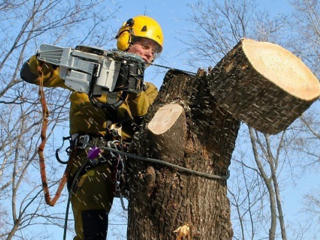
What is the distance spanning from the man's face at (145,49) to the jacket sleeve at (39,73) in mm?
561

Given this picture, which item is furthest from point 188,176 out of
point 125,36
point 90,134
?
point 125,36

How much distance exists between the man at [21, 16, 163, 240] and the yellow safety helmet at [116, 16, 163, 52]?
1.28 ft

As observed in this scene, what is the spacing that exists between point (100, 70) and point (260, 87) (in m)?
0.96

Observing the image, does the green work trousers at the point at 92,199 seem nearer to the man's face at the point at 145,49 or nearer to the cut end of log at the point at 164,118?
the cut end of log at the point at 164,118

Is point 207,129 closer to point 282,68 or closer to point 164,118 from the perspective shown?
point 164,118

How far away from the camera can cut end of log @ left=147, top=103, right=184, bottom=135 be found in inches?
93.9

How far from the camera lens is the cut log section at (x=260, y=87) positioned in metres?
2.27

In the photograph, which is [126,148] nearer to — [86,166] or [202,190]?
[86,166]

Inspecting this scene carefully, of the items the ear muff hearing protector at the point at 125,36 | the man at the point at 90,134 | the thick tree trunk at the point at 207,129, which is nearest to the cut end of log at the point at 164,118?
the thick tree trunk at the point at 207,129

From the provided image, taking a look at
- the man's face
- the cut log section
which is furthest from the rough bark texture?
the man's face

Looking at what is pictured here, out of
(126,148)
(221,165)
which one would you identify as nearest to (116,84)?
(126,148)

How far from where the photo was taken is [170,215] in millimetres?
2334

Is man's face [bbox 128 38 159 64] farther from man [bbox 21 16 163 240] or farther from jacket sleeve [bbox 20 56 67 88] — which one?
jacket sleeve [bbox 20 56 67 88]

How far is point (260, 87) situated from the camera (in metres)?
2.27
